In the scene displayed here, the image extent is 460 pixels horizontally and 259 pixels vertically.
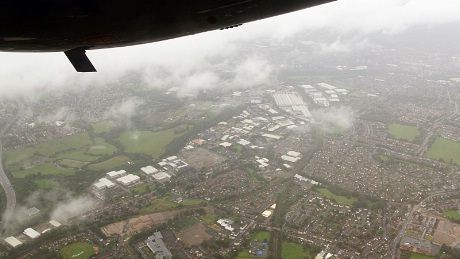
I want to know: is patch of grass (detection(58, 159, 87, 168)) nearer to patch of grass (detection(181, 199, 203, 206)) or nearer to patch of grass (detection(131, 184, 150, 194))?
patch of grass (detection(131, 184, 150, 194))

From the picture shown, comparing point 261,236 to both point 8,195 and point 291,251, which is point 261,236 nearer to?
point 291,251

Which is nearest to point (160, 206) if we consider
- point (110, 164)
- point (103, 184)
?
point (103, 184)

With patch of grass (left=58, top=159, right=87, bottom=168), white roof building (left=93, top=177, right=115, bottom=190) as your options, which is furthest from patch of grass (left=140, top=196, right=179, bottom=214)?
patch of grass (left=58, top=159, right=87, bottom=168)

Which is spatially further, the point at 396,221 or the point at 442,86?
the point at 442,86

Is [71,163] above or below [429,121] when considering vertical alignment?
above

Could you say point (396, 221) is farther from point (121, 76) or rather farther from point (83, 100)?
point (121, 76)

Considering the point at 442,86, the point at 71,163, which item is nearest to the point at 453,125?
the point at 442,86
